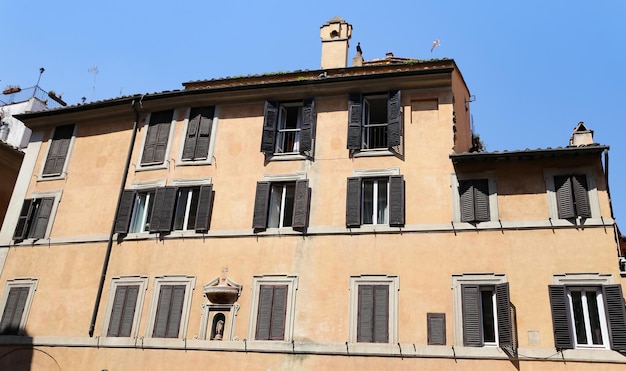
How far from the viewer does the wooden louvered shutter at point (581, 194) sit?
16.0m

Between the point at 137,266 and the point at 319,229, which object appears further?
the point at 137,266

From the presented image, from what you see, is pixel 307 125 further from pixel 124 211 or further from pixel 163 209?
pixel 124 211

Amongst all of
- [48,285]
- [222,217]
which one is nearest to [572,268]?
[222,217]

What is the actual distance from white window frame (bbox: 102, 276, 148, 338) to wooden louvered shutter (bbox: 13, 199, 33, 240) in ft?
15.7

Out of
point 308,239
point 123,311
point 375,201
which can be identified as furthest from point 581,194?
point 123,311

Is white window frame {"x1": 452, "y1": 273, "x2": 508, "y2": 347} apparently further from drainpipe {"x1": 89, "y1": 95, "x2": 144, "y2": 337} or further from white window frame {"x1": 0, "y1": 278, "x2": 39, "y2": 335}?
white window frame {"x1": 0, "y1": 278, "x2": 39, "y2": 335}

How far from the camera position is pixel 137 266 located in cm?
1934

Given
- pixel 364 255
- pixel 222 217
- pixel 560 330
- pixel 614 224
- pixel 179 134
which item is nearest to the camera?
pixel 560 330

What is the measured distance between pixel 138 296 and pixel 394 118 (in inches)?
410

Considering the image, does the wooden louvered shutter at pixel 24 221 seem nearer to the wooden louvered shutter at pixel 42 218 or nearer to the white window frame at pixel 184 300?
the wooden louvered shutter at pixel 42 218

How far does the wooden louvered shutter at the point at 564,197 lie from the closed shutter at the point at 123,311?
13645mm

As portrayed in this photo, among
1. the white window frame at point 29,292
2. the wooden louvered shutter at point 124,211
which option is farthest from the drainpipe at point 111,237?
the white window frame at point 29,292

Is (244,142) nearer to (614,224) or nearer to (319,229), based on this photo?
(319,229)

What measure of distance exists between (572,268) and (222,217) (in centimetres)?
1095
